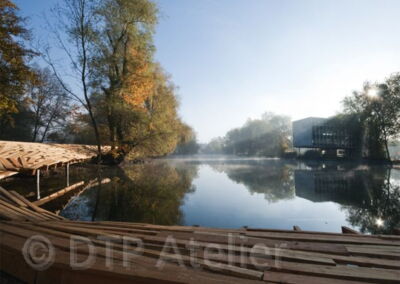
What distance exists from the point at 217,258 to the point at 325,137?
48.4 metres

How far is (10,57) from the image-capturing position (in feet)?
28.9

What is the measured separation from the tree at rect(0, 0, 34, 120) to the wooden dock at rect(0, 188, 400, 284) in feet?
32.2

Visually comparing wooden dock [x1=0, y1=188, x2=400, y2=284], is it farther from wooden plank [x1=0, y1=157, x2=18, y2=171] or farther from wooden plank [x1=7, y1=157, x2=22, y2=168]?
wooden plank [x1=7, y1=157, x2=22, y2=168]

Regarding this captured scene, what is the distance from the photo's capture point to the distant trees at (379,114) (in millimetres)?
31344

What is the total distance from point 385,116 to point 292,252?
144ft

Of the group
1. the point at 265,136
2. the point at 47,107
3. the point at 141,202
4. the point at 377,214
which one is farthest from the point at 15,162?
the point at 265,136

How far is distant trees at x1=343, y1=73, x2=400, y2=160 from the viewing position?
31.3 m

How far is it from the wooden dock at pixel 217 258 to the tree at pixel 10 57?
386 inches

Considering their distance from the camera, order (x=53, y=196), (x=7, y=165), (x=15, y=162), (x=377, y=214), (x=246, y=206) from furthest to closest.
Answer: (x=53, y=196) < (x=246, y=206) < (x=377, y=214) < (x=15, y=162) < (x=7, y=165)

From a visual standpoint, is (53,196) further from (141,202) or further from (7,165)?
(141,202)

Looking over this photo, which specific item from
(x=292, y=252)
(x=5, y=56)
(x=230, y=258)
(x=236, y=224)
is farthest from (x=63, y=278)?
(x=5, y=56)

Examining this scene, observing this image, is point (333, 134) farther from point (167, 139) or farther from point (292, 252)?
point (292, 252)

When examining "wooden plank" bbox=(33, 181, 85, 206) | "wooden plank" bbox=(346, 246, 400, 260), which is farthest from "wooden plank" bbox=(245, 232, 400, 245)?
"wooden plank" bbox=(33, 181, 85, 206)

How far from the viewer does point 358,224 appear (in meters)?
5.45
